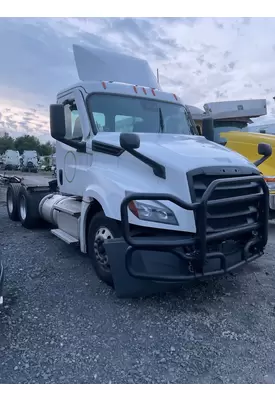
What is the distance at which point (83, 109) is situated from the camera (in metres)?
4.54

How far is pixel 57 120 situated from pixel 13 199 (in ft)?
14.5

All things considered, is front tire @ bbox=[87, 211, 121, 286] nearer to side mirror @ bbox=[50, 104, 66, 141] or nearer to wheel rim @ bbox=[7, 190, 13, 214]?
side mirror @ bbox=[50, 104, 66, 141]

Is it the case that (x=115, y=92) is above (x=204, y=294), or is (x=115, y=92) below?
above

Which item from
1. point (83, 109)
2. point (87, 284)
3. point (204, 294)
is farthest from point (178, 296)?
point (83, 109)

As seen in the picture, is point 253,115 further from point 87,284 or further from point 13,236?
point 87,284

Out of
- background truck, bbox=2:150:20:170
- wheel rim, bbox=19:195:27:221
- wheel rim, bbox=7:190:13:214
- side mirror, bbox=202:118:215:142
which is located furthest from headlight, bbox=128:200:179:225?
background truck, bbox=2:150:20:170

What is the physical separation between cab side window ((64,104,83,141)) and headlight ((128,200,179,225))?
71.4 inches

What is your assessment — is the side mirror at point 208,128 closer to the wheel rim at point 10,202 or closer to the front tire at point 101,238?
the front tire at point 101,238

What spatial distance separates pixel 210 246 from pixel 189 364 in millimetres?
1158

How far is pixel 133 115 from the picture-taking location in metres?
4.65

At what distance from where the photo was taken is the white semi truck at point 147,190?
320 cm

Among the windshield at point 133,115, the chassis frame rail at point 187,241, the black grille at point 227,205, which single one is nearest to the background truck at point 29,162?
the windshield at point 133,115

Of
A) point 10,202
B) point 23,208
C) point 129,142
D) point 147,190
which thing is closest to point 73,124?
point 129,142

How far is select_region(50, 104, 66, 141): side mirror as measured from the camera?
4281mm
